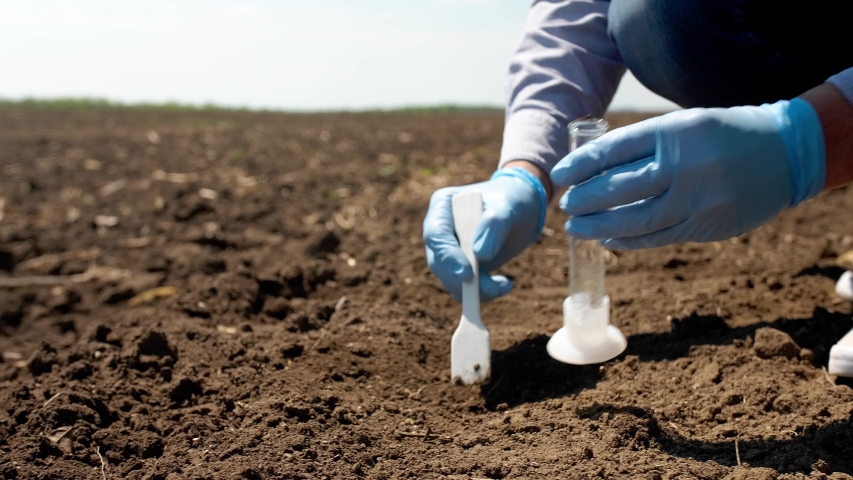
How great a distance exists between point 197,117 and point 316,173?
9.27m

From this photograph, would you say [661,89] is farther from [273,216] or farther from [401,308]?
[273,216]

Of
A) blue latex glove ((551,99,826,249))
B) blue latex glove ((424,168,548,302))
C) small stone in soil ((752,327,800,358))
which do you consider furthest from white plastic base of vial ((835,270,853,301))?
blue latex glove ((424,168,548,302))

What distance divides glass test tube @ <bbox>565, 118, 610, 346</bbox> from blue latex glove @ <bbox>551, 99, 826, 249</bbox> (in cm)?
16

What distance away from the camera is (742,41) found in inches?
81.0

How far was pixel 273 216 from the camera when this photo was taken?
428 centimetres

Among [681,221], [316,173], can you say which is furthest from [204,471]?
[316,173]

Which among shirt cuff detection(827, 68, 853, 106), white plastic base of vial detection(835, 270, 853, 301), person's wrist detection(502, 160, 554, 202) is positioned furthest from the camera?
white plastic base of vial detection(835, 270, 853, 301)

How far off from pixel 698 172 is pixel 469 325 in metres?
0.70

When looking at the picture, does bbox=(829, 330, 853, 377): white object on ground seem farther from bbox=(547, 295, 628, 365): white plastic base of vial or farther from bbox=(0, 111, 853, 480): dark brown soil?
bbox=(547, 295, 628, 365): white plastic base of vial

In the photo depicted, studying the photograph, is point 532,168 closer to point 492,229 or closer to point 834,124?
point 492,229

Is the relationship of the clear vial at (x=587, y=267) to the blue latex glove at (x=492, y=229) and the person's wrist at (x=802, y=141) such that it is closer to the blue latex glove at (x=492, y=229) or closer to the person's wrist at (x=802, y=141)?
the blue latex glove at (x=492, y=229)

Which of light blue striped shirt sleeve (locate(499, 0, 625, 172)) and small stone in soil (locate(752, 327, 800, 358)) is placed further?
light blue striped shirt sleeve (locate(499, 0, 625, 172))

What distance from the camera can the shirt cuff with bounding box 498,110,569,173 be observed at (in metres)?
2.21

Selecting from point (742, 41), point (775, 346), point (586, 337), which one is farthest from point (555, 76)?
point (775, 346)
